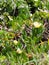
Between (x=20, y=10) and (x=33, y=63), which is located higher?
(x=20, y=10)

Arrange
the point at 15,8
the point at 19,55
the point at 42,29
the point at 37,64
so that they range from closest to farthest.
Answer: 1. the point at 37,64
2. the point at 19,55
3. the point at 42,29
4. the point at 15,8

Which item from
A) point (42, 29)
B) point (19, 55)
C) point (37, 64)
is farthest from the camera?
point (42, 29)

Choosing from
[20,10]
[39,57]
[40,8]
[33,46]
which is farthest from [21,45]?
[40,8]

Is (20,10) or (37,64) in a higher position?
(20,10)

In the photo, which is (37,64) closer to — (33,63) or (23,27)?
(33,63)

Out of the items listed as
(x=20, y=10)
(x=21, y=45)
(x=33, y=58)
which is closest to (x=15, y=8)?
(x=20, y=10)

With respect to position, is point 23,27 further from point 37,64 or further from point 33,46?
point 37,64

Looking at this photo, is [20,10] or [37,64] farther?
[20,10]

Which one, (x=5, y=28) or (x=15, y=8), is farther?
(x=15, y=8)

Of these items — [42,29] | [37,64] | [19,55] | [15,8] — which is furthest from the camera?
[15,8]
